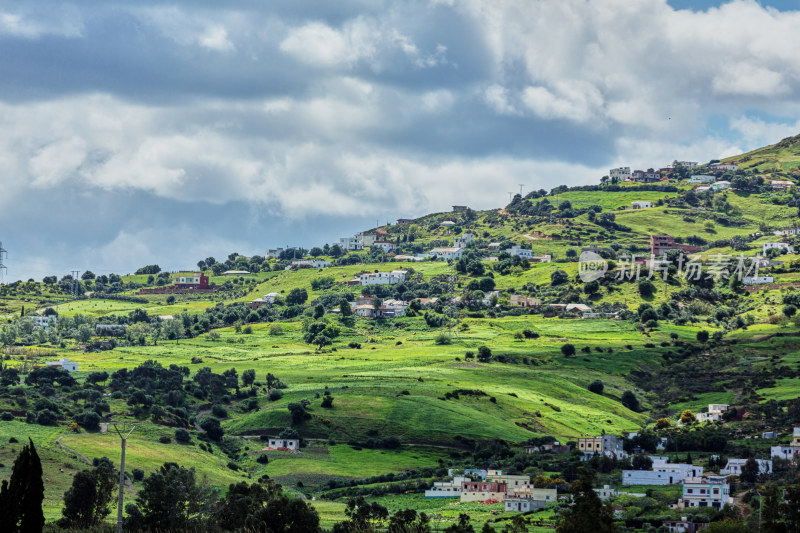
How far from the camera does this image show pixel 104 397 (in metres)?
138

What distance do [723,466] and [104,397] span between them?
257 feet

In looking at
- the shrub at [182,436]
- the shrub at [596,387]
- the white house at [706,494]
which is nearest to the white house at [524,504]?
the white house at [706,494]

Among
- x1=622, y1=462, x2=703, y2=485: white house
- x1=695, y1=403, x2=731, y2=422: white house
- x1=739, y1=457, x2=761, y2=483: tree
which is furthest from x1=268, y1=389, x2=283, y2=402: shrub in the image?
x1=739, y1=457, x2=761, y2=483: tree

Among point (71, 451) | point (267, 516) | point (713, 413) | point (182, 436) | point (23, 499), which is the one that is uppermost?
point (713, 413)

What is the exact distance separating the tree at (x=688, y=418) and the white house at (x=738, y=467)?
2714 centimetres

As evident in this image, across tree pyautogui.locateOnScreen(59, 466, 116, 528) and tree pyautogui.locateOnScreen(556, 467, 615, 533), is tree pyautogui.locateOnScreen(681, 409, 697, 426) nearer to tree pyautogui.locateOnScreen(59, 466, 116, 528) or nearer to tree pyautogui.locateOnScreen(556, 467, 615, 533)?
tree pyautogui.locateOnScreen(556, 467, 615, 533)

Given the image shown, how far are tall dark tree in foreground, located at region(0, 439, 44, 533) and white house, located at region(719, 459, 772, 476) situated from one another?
7307cm

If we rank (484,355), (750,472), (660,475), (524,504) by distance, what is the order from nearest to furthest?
(524,504) → (750,472) → (660,475) → (484,355)

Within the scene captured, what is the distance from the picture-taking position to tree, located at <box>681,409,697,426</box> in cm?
14075

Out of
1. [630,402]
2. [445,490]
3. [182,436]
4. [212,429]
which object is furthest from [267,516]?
[630,402]

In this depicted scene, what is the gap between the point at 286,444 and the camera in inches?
5089

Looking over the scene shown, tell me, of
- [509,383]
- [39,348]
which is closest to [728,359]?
[509,383]

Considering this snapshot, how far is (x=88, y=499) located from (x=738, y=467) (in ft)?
219

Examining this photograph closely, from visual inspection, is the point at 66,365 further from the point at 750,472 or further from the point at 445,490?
the point at 750,472
